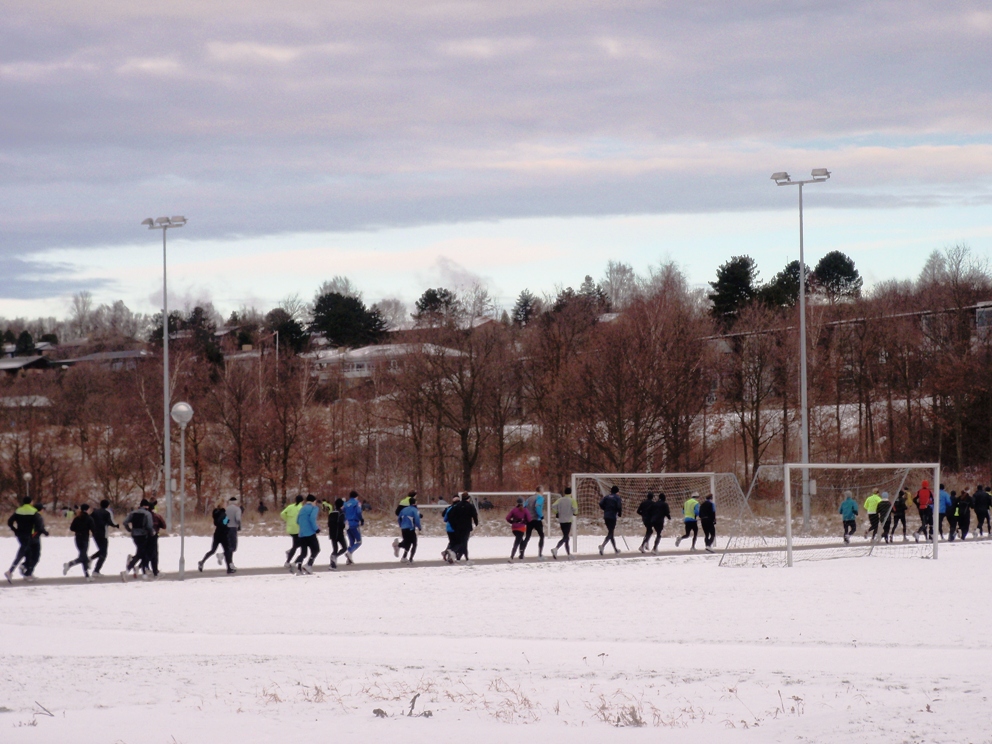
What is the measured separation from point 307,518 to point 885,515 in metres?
15.1

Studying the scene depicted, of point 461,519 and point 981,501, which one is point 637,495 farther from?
point 461,519

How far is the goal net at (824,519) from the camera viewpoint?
28.5 meters

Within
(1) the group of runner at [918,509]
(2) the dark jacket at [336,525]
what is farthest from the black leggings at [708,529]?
(2) the dark jacket at [336,525]

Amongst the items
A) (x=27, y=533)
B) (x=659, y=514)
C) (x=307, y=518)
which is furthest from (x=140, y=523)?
(x=659, y=514)

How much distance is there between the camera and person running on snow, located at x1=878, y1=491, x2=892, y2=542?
30.5m

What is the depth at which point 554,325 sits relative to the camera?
65188 mm

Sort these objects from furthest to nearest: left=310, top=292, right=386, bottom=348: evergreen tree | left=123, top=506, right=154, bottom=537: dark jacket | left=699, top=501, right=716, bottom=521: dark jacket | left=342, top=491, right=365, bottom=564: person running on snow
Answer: left=310, top=292, right=386, bottom=348: evergreen tree
left=699, top=501, right=716, bottom=521: dark jacket
left=342, top=491, right=365, bottom=564: person running on snow
left=123, top=506, right=154, bottom=537: dark jacket

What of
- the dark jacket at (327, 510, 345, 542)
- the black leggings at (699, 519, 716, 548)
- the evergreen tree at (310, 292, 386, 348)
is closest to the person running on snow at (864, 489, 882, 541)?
the black leggings at (699, 519, 716, 548)

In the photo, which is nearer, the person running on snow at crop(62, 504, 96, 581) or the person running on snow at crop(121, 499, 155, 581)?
the person running on snow at crop(62, 504, 96, 581)

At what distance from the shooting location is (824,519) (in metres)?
39.8

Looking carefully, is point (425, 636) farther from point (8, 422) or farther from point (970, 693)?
point (8, 422)

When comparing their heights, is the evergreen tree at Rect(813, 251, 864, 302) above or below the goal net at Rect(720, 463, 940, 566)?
above

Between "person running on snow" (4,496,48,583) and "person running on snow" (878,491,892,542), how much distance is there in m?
19.9

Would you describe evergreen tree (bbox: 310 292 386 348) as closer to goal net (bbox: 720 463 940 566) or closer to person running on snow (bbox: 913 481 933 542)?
goal net (bbox: 720 463 940 566)
